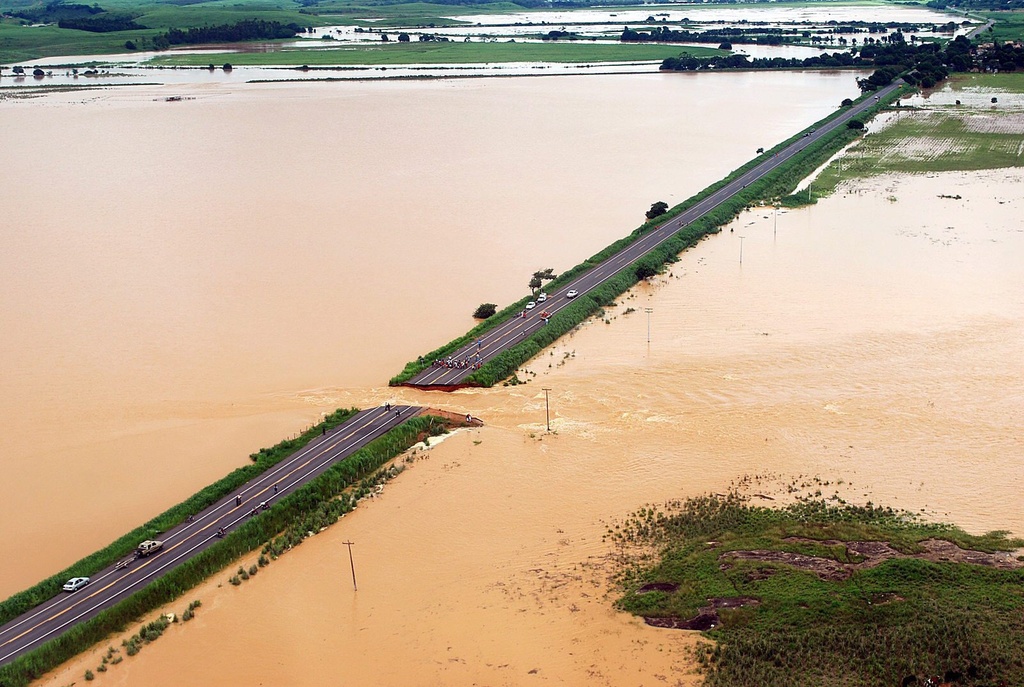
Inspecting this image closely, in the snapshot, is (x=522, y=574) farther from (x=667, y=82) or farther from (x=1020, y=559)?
(x=667, y=82)

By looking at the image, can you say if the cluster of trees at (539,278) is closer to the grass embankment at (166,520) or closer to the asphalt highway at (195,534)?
the asphalt highway at (195,534)

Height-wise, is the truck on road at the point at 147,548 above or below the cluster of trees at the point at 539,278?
below

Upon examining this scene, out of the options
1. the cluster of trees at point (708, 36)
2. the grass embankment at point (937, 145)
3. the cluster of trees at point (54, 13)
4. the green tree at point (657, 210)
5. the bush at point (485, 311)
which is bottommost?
the bush at point (485, 311)

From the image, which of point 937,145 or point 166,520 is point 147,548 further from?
point 937,145

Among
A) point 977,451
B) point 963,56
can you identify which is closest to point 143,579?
point 977,451

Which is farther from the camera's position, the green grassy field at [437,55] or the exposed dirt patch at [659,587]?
the green grassy field at [437,55]

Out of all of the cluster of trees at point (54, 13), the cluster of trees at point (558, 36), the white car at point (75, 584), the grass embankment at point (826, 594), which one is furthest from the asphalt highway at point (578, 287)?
the cluster of trees at point (54, 13)
